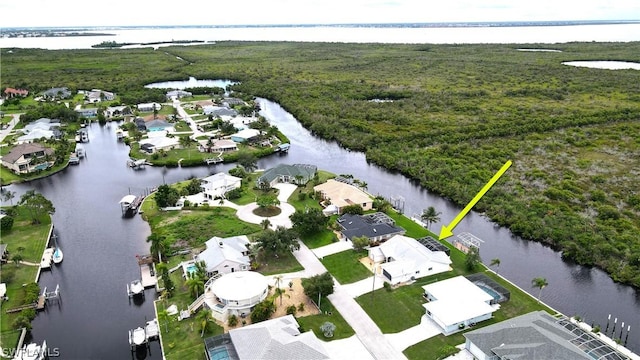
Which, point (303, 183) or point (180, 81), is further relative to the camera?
point (180, 81)

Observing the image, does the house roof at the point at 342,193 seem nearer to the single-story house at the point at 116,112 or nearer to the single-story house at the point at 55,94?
the single-story house at the point at 116,112

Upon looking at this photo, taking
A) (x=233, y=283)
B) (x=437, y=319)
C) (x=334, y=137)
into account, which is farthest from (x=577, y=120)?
(x=233, y=283)

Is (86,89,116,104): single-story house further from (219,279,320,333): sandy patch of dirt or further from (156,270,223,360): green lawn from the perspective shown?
(219,279,320,333): sandy patch of dirt

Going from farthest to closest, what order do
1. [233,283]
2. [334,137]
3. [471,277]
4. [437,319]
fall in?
[334,137], [471,277], [233,283], [437,319]

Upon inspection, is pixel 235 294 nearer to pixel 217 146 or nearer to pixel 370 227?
pixel 370 227

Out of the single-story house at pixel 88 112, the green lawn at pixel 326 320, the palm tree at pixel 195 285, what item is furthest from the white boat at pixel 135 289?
the single-story house at pixel 88 112

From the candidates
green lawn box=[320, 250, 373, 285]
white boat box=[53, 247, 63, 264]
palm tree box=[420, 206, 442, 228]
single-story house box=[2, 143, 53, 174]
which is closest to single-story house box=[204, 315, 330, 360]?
green lawn box=[320, 250, 373, 285]

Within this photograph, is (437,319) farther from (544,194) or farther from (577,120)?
Answer: (577,120)
